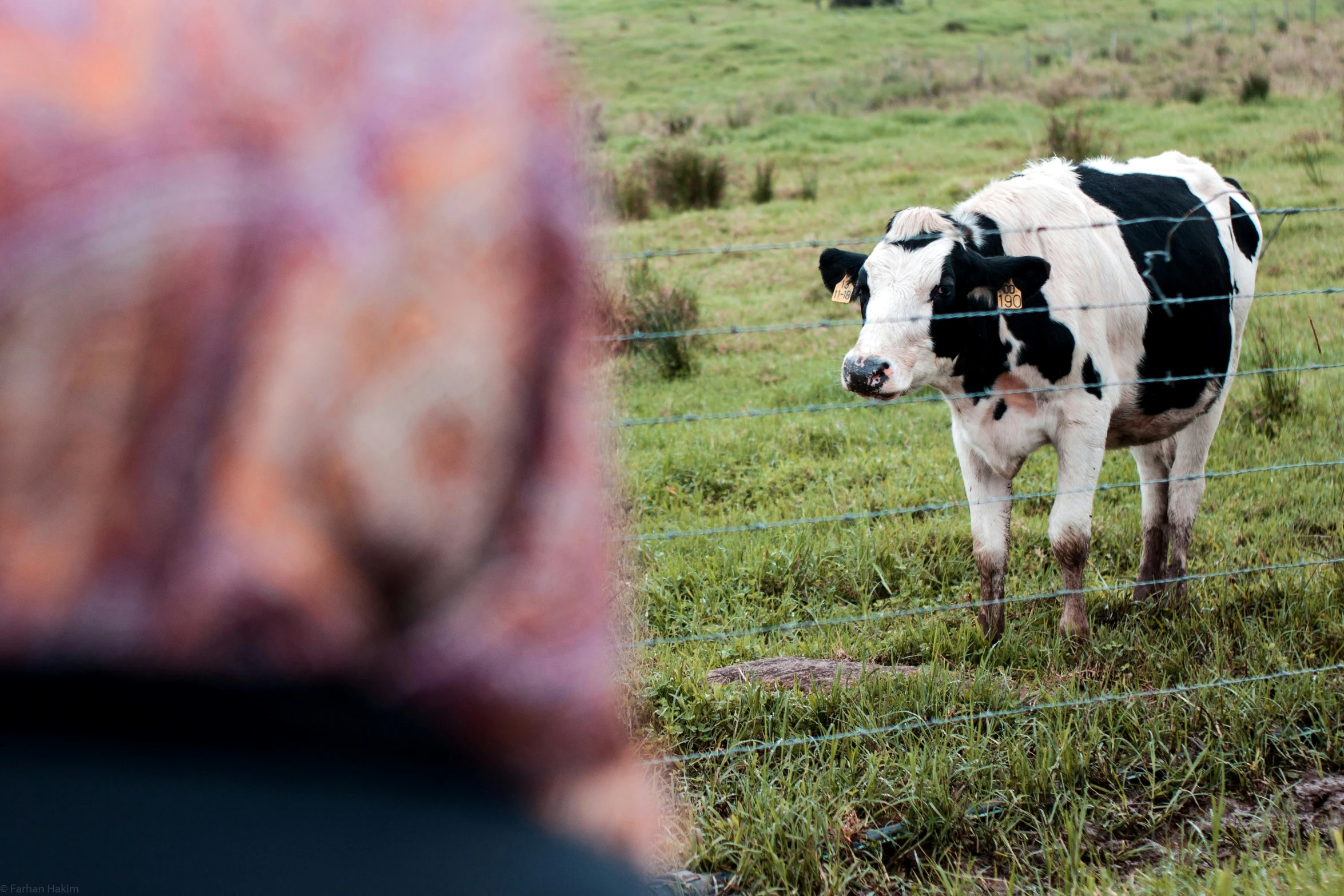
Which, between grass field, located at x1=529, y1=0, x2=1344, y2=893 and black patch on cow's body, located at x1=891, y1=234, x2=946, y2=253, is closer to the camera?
grass field, located at x1=529, y1=0, x2=1344, y2=893

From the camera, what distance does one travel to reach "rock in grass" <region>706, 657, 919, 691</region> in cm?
330

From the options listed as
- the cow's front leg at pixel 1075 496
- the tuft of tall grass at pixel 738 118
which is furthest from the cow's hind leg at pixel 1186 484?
the tuft of tall grass at pixel 738 118

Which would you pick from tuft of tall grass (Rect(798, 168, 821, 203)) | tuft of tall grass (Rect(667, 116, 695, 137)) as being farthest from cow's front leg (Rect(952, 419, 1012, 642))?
tuft of tall grass (Rect(667, 116, 695, 137))

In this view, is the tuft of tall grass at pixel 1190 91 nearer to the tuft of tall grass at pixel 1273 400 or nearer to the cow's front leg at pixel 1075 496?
the tuft of tall grass at pixel 1273 400

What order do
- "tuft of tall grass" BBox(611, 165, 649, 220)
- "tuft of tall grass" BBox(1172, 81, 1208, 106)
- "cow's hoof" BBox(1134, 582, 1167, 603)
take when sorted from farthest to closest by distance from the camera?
"tuft of tall grass" BBox(1172, 81, 1208, 106) < "tuft of tall grass" BBox(611, 165, 649, 220) < "cow's hoof" BBox(1134, 582, 1167, 603)

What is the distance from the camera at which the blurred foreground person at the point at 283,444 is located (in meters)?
0.40

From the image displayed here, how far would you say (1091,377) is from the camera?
392 cm

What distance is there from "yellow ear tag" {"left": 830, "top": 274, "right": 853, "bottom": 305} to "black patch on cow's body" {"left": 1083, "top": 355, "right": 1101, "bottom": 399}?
88cm

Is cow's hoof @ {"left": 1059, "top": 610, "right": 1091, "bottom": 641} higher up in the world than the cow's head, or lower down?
lower down

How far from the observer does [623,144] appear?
15953 mm

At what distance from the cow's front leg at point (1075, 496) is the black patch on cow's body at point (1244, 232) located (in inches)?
55.4

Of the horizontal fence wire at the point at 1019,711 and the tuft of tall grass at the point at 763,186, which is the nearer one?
the horizontal fence wire at the point at 1019,711

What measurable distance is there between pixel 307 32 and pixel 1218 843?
9.64 ft

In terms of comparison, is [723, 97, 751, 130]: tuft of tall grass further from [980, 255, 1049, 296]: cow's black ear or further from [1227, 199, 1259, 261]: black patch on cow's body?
[980, 255, 1049, 296]: cow's black ear
